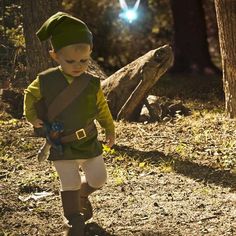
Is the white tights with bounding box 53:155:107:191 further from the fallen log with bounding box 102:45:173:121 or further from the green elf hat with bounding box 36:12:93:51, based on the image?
the fallen log with bounding box 102:45:173:121

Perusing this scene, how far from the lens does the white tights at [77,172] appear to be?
4.48 meters

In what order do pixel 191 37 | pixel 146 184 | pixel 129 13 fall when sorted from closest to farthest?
pixel 146 184 → pixel 191 37 → pixel 129 13

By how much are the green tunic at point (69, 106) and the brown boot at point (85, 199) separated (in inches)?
13.9

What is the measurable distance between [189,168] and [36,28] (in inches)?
142

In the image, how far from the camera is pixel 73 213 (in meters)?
4.52

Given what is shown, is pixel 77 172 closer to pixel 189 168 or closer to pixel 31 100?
pixel 31 100

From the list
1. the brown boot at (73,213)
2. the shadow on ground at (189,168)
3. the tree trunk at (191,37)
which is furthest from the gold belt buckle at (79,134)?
the tree trunk at (191,37)

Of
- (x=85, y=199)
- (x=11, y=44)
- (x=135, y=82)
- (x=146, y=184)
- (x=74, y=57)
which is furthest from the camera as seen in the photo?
(x=11, y=44)

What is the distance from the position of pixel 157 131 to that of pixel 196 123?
2.04ft

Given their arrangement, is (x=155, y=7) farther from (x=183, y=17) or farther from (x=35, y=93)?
(x=35, y=93)

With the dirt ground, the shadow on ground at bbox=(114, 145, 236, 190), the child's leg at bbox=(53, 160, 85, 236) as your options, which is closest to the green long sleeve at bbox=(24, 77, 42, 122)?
the child's leg at bbox=(53, 160, 85, 236)

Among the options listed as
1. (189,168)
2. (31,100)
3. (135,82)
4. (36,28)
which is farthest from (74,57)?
(36,28)

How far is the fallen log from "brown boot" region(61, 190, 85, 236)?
404 centimetres

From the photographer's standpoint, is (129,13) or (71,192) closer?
(71,192)
